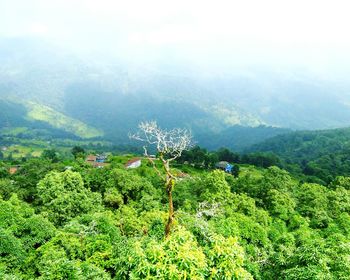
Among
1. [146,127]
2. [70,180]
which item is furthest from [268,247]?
[70,180]

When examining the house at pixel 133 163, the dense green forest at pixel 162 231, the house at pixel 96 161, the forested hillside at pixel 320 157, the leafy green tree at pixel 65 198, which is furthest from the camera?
the forested hillside at pixel 320 157

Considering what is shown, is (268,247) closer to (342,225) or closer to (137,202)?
(342,225)

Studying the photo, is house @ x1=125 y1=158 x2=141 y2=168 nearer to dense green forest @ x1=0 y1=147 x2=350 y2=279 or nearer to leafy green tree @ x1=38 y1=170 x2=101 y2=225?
dense green forest @ x1=0 y1=147 x2=350 y2=279

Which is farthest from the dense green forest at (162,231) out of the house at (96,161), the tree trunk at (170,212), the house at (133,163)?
the house at (96,161)

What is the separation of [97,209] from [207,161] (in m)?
71.7

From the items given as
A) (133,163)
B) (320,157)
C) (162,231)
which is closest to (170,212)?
(162,231)

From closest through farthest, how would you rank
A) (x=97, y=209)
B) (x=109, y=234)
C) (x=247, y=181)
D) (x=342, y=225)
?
(x=109, y=234) → (x=97, y=209) → (x=342, y=225) → (x=247, y=181)

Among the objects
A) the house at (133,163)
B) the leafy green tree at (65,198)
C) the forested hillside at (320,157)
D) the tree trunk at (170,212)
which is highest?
the tree trunk at (170,212)

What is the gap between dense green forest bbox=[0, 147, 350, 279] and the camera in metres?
15.0

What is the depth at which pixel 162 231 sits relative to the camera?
24.2m

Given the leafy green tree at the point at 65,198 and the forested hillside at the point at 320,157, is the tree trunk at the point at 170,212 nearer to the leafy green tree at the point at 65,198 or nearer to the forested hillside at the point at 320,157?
the leafy green tree at the point at 65,198

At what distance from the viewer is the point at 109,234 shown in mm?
25266

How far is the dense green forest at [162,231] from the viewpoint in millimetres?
14977

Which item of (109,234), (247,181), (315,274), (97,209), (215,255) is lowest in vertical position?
(247,181)
